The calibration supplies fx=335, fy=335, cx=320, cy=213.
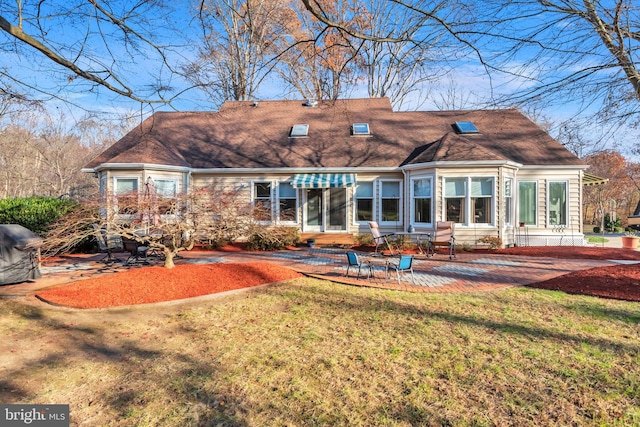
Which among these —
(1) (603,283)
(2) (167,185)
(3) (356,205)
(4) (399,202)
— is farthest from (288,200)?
(1) (603,283)

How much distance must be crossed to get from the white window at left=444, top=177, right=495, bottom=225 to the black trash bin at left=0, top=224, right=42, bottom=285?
574 inches

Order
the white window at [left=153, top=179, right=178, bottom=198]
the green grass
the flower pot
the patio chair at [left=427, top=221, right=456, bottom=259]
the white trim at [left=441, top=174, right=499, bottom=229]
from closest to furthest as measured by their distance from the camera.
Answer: the green grass < the patio chair at [left=427, top=221, right=456, bottom=259] < the white trim at [left=441, top=174, right=499, bottom=229] < the white window at [left=153, top=179, right=178, bottom=198] < the flower pot

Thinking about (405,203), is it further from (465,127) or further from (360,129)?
(465,127)

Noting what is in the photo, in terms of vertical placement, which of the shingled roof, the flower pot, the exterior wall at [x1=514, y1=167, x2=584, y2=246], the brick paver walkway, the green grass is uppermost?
the shingled roof

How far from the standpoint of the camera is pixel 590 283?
837 cm

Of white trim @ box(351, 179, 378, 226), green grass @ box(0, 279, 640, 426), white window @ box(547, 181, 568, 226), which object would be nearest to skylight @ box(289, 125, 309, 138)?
white trim @ box(351, 179, 378, 226)

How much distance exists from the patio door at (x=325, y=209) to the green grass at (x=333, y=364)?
1077cm

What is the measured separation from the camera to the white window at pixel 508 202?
50.3 ft

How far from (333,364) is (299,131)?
16941mm

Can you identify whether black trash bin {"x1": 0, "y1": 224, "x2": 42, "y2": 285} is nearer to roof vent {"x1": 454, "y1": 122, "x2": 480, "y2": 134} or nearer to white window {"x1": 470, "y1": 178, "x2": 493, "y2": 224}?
white window {"x1": 470, "y1": 178, "x2": 493, "y2": 224}

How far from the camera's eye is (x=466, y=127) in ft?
62.2

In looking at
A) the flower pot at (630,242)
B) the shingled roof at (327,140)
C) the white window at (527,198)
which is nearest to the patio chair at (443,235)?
the shingled roof at (327,140)

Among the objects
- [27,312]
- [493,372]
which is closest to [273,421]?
[493,372]

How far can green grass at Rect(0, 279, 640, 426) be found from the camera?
3.34 meters
